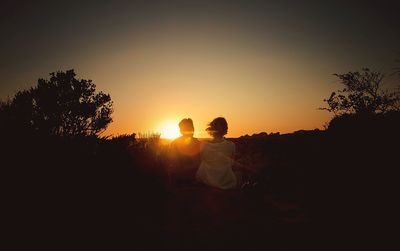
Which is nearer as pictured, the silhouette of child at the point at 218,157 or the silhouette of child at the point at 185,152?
the silhouette of child at the point at 218,157

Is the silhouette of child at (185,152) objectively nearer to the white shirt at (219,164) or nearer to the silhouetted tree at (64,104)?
the white shirt at (219,164)

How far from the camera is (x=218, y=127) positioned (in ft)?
17.0

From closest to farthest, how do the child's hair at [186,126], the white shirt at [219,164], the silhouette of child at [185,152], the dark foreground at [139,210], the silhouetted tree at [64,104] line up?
the dark foreground at [139,210], the white shirt at [219,164], the silhouette of child at [185,152], the child's hair at [186,126], the silhouetted tree at [64,104]

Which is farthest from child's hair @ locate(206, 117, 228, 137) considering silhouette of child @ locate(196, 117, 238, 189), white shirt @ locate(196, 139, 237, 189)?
white shirt @ locate(196, 139, 237, 189)

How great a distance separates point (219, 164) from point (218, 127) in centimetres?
70

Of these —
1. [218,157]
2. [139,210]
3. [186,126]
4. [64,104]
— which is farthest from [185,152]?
[64,104]

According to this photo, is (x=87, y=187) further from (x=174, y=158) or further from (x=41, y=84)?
(x=41, y=84)

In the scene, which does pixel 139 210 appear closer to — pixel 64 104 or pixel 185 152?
pixel 185 152

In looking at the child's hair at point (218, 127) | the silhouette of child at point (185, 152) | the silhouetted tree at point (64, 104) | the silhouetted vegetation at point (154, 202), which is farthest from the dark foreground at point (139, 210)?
the silhouetted tree at point (64, 104)

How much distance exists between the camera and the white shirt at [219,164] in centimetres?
512

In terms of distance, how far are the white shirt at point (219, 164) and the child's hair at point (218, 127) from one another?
0.17 meters

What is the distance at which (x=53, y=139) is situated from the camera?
593 cm

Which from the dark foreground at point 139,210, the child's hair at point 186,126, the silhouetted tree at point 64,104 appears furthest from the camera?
the silhouetted tree at point 64,104

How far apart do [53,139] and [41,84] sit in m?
17.7
